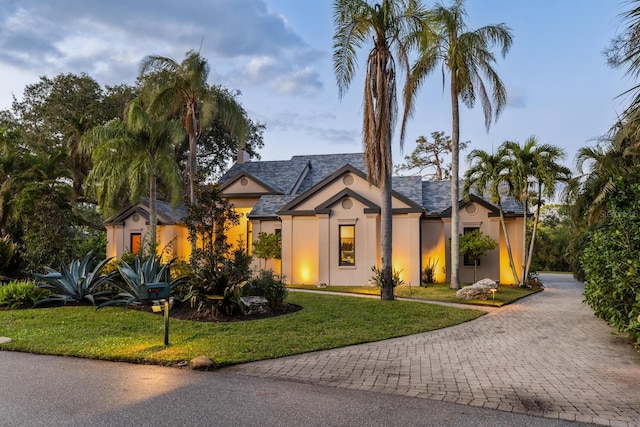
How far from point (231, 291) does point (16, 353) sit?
13.0 feet

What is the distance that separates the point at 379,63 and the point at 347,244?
8121mm

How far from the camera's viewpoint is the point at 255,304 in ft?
32.2

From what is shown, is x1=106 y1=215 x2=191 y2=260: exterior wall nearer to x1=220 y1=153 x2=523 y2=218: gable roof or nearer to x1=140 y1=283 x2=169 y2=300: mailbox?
x1=220 y1=153 x2=523 y2=218: gable roof

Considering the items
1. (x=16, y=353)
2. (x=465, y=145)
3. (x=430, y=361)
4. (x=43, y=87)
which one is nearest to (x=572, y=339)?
(x=430, y=361)

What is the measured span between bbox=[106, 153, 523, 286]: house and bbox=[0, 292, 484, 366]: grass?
6.53 meters

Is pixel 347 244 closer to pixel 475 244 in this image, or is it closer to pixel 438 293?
pixel 438 293

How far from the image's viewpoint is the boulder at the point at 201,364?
5762mm

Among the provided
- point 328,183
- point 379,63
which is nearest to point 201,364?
point 379,63

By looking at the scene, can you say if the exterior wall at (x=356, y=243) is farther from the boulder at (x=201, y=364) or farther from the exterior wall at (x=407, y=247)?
the boulder at (x=201, y=364)

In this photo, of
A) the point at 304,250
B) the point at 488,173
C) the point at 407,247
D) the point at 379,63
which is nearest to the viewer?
the point at 379,63

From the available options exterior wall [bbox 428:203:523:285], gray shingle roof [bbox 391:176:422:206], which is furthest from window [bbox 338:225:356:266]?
exterior wall [bbox 428:203:523:285]

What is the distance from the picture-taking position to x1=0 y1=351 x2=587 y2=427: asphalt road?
4043 mm

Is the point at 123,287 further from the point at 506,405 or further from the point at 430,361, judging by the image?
the point at 506,405

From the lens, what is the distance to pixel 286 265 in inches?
734
